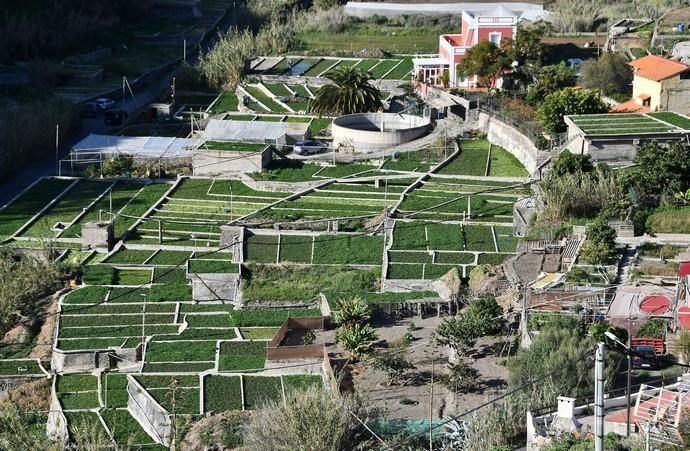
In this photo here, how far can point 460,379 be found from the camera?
40.2 meters

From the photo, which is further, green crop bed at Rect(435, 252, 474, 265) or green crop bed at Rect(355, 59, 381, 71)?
green crop bed at Rect(355, 59, 381, 71)

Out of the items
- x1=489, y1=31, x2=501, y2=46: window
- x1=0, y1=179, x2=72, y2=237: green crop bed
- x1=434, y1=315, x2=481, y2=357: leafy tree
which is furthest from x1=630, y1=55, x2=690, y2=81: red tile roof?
x1=434, y1=315, x2=481, y2=357: leafy tree

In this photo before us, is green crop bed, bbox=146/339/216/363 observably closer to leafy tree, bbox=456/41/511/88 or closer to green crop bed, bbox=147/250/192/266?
green crop bed, bbox=147/250/192/266

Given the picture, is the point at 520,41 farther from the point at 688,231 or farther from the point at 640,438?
the point at 640,438

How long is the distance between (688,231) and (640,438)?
690 inches

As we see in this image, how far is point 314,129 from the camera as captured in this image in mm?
73188

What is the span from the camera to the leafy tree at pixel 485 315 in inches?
1693

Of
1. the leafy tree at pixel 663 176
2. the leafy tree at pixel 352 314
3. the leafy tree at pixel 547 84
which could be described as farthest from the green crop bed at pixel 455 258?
the leafy tree at pixel 547 84

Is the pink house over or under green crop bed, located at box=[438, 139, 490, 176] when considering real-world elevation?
over

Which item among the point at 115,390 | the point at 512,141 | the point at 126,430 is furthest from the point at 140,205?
the point at 126,430

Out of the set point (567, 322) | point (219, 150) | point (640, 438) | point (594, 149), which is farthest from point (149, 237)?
point (640, 438)

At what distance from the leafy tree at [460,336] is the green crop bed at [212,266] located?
1158 cm

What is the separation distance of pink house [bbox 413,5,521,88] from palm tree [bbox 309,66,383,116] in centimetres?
541

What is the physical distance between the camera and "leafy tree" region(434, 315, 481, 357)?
42344 millimetres
